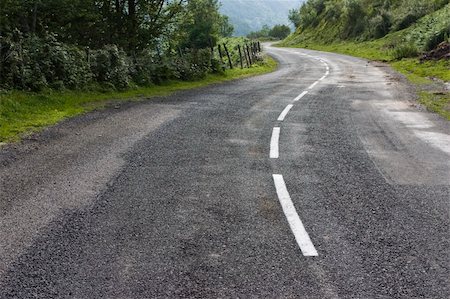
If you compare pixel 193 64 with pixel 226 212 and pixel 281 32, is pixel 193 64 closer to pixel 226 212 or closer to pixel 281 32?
pixel 226 212

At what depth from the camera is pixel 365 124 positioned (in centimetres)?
1052

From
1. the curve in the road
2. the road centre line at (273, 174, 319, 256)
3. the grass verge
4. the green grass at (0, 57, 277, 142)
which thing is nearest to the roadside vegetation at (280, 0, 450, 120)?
the grass verge

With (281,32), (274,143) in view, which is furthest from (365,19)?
(281,32)

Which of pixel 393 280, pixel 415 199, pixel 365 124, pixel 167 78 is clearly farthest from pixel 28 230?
pixel 167 78

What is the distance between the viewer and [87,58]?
15.7 meters

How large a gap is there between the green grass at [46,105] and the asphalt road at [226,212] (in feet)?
2.13

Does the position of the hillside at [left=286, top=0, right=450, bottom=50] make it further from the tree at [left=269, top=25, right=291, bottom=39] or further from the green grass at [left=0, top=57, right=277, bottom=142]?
the tree at [left=269, top=25, right=291, bottom=39]

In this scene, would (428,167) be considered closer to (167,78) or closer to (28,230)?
(28,230)

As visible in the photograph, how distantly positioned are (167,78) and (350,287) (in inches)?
645

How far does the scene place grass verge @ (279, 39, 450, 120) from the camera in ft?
45.6

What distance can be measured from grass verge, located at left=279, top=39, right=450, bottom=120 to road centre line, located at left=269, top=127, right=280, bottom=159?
5130 mm

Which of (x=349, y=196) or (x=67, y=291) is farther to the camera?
(x=349, y=196)

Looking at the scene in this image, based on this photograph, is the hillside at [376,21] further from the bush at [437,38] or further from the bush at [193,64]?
the bush at [193,64]

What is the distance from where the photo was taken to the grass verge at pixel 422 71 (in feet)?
45.6
